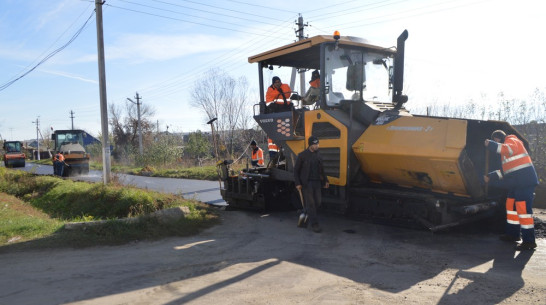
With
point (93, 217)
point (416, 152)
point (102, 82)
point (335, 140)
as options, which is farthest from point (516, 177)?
point (102, 82)

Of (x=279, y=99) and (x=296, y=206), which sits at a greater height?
(x=279, y=99)

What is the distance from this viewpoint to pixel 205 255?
550 cm

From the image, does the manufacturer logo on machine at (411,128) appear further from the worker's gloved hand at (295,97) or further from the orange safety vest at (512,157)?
the worker's gloved hand at (295,97)

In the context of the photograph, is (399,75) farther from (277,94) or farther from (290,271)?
(290,271)

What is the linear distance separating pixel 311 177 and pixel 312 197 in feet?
1.13

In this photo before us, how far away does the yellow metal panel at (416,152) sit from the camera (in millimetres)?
5371

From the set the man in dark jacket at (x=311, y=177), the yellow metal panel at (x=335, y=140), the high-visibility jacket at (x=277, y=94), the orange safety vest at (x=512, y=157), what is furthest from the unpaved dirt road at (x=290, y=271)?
the high-visibility jacket at (x=277, y=94)

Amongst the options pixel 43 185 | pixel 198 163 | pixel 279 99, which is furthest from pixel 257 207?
pixel 198 163

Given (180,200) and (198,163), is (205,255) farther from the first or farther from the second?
(198,163)

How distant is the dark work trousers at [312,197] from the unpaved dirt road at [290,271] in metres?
0.32

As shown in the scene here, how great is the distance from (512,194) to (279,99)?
411 centimetres

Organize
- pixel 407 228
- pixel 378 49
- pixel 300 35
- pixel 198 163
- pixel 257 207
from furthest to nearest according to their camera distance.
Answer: pixel 198 163 → pixel 300 35 → pixel 257 207 → pixel 378 49 → pixel 407 228

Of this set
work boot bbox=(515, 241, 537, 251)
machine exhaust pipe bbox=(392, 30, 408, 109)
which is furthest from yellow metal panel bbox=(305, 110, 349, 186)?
work boot bbox=(515, 241, 537, 251)

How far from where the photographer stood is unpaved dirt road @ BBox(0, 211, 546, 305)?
3932 mm
